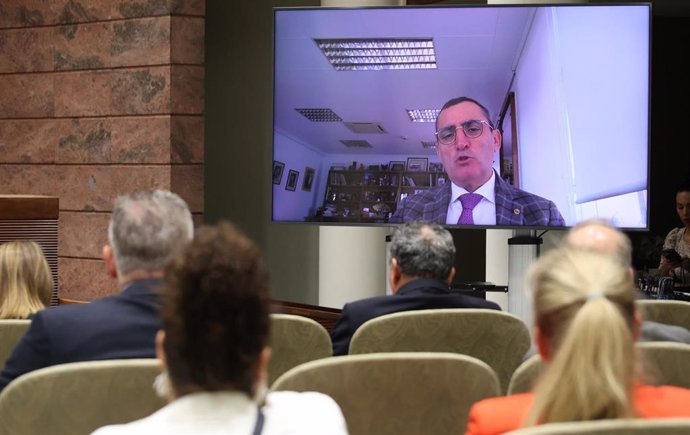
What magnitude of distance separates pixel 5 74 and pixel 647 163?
4754 millimetres

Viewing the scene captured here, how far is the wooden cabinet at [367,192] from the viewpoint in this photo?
18.3 feet

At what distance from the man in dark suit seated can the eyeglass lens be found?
2.19 m

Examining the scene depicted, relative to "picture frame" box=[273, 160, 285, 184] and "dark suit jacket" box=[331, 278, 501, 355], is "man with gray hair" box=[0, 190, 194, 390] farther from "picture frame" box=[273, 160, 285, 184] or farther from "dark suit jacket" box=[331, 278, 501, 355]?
"picture frame" box=[273, 160, 285, 184]

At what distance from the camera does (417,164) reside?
5.53 metres

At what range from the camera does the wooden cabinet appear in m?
5.57

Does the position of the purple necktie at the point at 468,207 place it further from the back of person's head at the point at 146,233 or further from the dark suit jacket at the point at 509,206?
the back of person's head at the point at 146,233

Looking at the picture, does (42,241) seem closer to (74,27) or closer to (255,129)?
(74,27)

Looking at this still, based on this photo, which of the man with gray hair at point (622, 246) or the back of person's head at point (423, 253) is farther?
the back of person's head at point (423, 253)

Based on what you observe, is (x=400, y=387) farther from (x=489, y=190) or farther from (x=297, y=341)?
(x=489, y=190)

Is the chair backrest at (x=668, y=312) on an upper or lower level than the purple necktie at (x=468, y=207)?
lower

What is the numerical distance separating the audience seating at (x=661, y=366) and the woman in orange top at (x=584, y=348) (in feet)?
1.53

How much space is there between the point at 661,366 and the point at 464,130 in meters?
3.46

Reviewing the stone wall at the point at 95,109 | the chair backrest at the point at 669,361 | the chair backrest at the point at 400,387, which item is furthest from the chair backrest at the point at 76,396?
the stone wall at the point at 95,109

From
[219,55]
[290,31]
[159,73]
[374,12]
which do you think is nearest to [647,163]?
[374,12]
